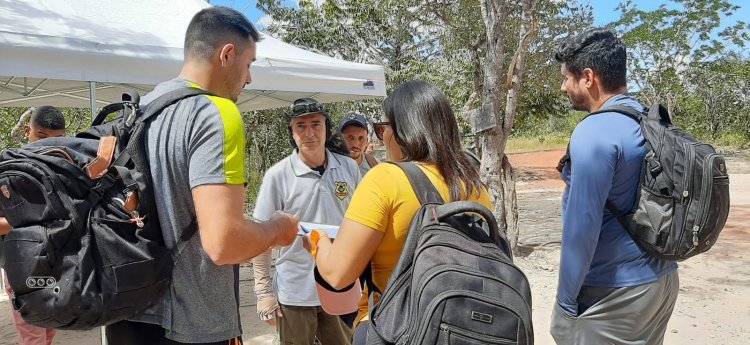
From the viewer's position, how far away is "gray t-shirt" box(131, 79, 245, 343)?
135cm

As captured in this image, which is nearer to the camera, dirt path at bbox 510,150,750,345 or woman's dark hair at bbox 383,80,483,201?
woman's dark hair at bbox 383,80,483,201

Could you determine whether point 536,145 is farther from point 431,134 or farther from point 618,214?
point 431,134

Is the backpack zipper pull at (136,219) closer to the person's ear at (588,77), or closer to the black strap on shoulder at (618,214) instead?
the black strap on shoulder at (618,214)

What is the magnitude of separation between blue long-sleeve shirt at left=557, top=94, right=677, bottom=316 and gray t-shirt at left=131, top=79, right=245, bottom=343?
4.00ft

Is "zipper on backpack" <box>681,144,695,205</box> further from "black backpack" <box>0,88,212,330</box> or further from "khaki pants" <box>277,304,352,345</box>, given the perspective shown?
"khaki pants" <box>277,304,352,345</box>

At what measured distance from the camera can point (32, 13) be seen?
361 cm

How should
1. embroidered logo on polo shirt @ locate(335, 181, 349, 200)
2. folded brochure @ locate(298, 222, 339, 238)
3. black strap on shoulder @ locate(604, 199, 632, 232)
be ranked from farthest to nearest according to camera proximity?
1. embroidered logo on polo shirt @ locate(335, 181, 349, 200)
2. black strap on shoulder @ locate(604, 199, 632, 232)
3. folded brochure @ locate(298, 222, 339, 238)

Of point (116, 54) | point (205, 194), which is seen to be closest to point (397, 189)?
point (205, 194)

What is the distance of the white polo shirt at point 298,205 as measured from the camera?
282cm

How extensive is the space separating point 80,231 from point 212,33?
2.15ft

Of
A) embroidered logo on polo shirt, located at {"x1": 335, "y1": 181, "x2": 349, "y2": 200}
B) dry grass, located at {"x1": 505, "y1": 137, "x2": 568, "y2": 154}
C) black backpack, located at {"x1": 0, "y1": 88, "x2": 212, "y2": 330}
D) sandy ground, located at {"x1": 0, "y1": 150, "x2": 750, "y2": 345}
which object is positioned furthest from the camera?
dry grass, located at {"x1": 505, "y1": 137, "x2": 568, "y2": 154}

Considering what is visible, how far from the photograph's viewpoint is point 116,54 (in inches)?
138

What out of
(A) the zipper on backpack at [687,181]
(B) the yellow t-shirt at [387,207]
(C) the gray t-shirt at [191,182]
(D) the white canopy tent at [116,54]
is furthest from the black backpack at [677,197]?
(D) the white canopy tent at [116,54]

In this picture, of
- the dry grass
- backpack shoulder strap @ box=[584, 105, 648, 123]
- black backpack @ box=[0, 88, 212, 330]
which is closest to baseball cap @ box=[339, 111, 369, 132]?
backpack shoulder strap @ box=[584, 105, 648, 123]
